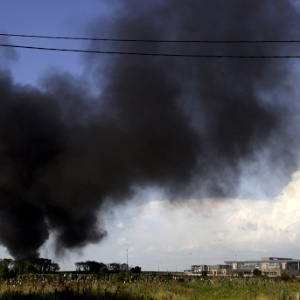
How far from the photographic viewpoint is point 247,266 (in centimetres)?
14738

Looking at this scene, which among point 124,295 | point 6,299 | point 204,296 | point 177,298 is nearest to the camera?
point 6,299

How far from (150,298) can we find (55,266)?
3781 centimetres

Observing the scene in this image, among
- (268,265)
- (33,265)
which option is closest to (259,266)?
(268,265)

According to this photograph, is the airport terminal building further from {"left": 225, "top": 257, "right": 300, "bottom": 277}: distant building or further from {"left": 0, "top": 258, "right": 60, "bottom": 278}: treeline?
{"left": 0, "top": 258, "right": 60, "bottom": 278}: treeline

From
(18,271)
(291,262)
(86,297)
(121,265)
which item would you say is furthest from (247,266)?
(86,297)

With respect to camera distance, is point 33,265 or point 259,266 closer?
point 33,265

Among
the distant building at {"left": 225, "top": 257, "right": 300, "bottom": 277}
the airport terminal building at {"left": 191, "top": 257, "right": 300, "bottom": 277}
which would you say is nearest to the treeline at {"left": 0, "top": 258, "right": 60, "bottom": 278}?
the airport terminal building at {"left": 191, "top": 257, "right": 300, "bottom": 277}

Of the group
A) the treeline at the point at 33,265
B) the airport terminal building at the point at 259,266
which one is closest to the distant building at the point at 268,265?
the airport terminal building at the point at 259,266

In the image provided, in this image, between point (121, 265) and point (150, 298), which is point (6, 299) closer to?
point (150, 298)

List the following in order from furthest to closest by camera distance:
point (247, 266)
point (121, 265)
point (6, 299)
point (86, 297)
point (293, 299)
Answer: point (247, 266) → point (121, 265) → point (293, 299) → point (86, 297) → point (6, 299)

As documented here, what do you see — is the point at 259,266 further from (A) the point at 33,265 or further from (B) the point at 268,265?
(A) the point at 33,265

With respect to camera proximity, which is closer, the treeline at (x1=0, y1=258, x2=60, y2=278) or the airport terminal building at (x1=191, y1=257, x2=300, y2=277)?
the treeline at (x1=0, y1=258, x2=60, y2=278)

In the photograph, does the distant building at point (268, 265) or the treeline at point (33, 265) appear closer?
the treeline at point (33, 265)

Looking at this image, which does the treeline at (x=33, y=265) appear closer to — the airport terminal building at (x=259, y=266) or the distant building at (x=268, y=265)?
the airport terminal building at (x=259, y=266)
